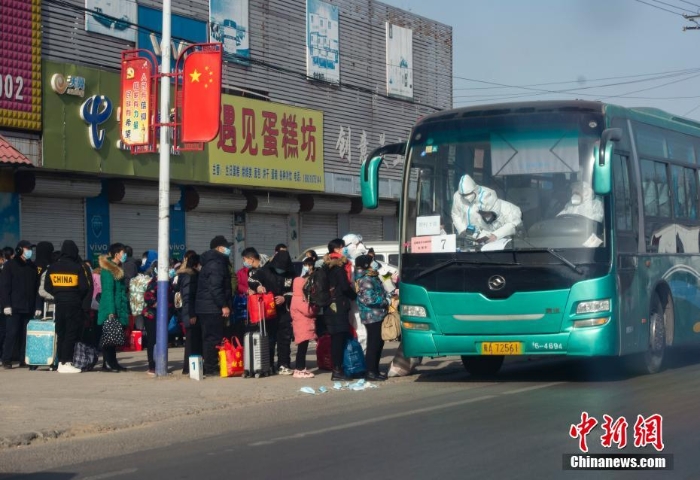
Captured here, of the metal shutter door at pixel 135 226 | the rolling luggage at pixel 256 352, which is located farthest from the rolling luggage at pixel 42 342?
the metal shutter door at pixel 135 226

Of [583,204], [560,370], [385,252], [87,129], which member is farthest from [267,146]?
[583,204]

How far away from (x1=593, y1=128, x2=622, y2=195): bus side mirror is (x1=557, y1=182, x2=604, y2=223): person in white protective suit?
1.13ft

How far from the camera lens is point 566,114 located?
14336 millimetres

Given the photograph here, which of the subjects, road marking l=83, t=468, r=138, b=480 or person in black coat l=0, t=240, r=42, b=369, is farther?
person in black coat l=0, t=240, r=42, b=369

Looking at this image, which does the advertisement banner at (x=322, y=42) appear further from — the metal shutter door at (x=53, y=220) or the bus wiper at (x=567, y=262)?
the bus wiper at (x=567, y=262)

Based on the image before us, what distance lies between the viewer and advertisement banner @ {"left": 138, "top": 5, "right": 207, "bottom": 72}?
26453 millimetres

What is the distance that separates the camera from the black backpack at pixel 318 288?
15.5 m

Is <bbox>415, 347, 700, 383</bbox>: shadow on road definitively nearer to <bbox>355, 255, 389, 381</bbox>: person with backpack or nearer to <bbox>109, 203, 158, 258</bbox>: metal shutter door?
<bbox>355, 255, 389, 381</bbox>: person with backpack

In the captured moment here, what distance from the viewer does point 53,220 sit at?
24.8 m

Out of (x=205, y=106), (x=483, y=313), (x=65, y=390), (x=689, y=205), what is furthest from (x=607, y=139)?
(x=65, y=390)

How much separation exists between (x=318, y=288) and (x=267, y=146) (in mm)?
15266

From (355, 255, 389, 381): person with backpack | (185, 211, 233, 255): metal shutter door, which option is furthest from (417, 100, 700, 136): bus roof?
(185, 211, 233, 255): metal shutter door

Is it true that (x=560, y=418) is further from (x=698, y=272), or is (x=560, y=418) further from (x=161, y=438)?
(x=698, y=272)

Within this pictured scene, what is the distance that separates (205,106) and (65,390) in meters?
4.78
